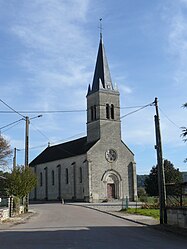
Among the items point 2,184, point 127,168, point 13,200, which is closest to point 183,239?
point 13,200

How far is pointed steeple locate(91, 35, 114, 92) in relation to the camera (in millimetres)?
65312

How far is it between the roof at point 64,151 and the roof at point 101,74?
927 centimetres

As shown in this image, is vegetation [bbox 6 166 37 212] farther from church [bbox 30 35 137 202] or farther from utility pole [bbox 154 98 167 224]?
church [bbox 30 35 137 202]

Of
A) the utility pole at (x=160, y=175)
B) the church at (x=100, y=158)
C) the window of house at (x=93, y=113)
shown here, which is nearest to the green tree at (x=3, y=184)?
the utility pole at (x=160, y=175)

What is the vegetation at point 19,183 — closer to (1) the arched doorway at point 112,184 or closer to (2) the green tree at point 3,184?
(2) the green tree at point 3,184

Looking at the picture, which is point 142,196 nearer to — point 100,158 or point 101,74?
point 100,158

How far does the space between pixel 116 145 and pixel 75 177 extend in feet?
27.7

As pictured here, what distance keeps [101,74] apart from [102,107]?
5877 mm

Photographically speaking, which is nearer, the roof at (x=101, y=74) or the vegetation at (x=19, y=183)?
the vegetation at (x=19, y=183)

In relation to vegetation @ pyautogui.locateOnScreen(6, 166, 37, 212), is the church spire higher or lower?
higher

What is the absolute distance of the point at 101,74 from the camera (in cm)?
6581

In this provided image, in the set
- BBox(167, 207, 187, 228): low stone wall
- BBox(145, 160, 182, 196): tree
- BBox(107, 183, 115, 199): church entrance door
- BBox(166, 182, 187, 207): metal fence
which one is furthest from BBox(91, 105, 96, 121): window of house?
BBox(167, 207, 187, 228): low stone wall

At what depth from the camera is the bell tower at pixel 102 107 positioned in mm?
63556

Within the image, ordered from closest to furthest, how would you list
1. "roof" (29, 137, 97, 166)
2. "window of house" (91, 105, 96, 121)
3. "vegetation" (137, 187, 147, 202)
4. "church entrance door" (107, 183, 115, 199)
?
"vegetation" (137, 187, 147, 202), "church entrance door" (107, 183, 115, 199), "roof" (29, 137, 97, 166), "window of house" (91, 105, 96, 121)
